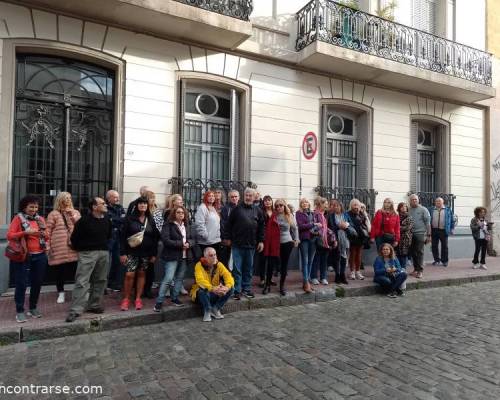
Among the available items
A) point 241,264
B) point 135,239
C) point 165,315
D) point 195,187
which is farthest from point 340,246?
point 135,239

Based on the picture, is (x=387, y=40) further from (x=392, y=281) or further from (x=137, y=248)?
(x=137, y=248)

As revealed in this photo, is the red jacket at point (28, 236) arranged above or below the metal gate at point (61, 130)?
below

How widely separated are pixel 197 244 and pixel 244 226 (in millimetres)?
830

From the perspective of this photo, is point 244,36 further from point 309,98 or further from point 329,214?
point 329,214

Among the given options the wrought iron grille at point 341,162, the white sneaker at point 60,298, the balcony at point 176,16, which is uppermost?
the balcony at point 176,16

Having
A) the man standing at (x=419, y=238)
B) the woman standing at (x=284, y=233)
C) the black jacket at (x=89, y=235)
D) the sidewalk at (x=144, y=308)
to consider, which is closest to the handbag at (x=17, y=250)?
the black jacket at (x=89, y=235)

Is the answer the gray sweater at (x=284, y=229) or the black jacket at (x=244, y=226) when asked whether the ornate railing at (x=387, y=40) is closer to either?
the gray sweater at (x=284, y=229)

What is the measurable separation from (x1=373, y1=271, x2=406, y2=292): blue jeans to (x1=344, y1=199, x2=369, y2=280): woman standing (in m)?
0.85

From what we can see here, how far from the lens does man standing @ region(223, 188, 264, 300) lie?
6586mm

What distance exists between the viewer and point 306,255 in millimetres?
7324

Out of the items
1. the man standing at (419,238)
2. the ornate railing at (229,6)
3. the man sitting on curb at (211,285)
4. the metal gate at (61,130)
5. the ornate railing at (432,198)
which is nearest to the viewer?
the man sitting on curb at (211,285)

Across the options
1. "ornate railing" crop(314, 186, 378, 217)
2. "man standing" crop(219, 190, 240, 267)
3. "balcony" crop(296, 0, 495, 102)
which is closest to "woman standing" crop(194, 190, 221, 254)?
"man standing" crop(219, 190, 240, 267)

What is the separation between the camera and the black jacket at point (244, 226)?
6578mm

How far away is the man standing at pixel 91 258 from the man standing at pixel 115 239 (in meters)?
0.88
